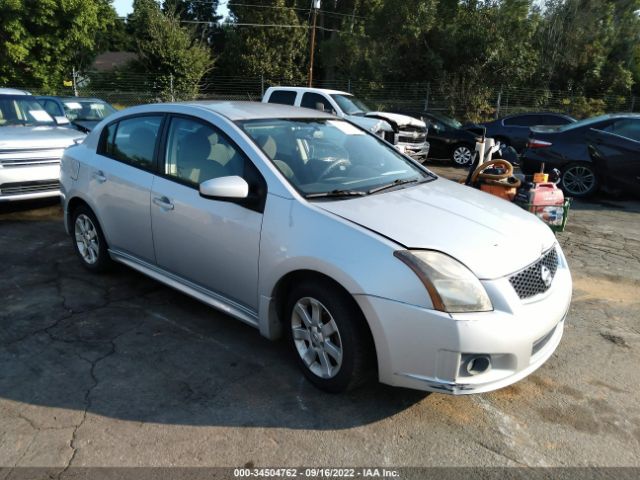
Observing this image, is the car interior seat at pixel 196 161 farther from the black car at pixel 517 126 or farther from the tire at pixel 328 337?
the black car at pixel 517 126

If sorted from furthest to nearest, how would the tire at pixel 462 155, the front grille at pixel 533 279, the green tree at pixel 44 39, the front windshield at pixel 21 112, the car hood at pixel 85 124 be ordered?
1. the green tree at pixel 44 39
2. the tire at pixel 462 155
3. the car hood at pixel 85 124
4. the front windshield at pixel 21 112
5. the front grille at pixel 533 279

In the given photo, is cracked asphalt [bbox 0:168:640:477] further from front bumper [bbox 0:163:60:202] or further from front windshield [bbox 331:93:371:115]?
front windshield [bbox 331:93:371:115]

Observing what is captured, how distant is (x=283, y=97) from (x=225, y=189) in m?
9.90

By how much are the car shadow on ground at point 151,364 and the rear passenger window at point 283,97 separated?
335 inches

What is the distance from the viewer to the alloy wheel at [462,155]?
13633 mm

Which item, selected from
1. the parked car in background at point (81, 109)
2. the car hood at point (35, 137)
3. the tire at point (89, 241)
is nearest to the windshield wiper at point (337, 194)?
the tire at point (89, 241)

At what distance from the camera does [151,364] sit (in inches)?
138

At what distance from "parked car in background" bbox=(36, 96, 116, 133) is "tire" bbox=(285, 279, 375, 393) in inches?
384

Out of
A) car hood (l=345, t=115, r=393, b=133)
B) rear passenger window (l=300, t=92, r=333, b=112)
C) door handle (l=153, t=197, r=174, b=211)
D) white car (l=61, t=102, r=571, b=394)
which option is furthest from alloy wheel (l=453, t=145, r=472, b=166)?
door handle (l=153, t=197, r=174, b=211)

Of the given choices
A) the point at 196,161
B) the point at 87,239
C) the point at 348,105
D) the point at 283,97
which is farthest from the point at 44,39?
the point at 196,161

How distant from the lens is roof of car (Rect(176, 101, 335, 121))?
387 cm

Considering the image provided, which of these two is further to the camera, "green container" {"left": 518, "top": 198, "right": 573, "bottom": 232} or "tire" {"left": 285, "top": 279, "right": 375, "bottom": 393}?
"green container" {"left": 518, "top": 198, "right": 573, "bottom": 232}

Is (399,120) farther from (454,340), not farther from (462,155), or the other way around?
(454,340)

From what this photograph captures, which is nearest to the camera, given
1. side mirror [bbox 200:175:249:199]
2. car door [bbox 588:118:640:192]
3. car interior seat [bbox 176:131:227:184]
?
side mirror [bbox 200:175:249:199]
